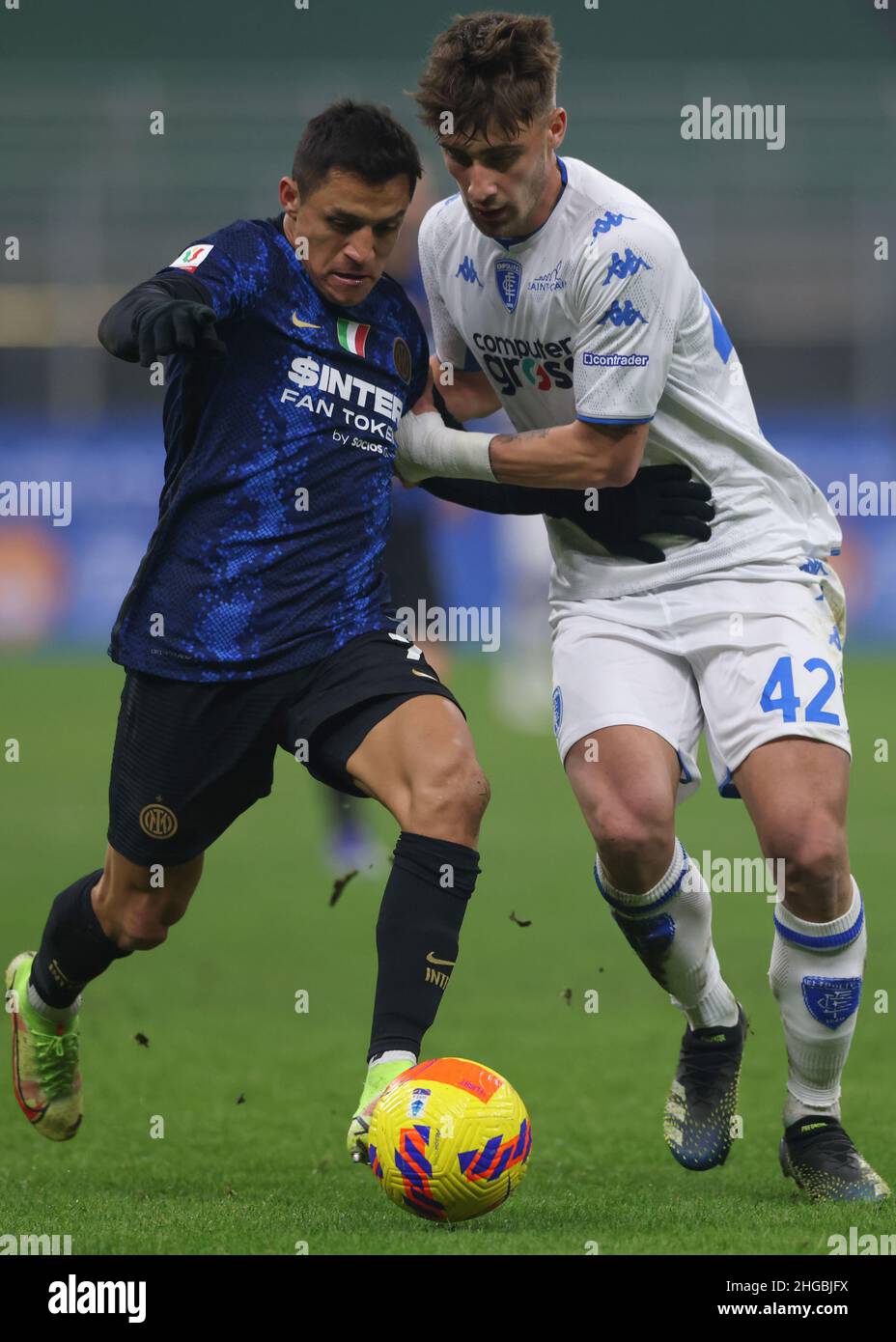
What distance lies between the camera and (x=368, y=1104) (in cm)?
346

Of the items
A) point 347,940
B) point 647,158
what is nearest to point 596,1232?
point 347,940

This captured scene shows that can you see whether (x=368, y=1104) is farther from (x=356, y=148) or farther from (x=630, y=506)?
(x=356, y=148)

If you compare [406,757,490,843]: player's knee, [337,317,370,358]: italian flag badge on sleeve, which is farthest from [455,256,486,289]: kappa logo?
[406,757,490,843]: player's knee

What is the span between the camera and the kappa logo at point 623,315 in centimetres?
407

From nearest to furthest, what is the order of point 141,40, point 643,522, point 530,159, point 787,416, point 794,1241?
point 794,1241, point 530,159, point 643,522, point 787,416, point 141,40

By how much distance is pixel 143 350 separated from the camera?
11.7ft

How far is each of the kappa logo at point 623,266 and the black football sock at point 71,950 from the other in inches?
73.1

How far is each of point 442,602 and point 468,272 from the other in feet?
20.0

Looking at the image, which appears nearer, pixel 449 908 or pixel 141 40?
pixel 449 908

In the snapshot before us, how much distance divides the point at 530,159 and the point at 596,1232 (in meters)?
2.22

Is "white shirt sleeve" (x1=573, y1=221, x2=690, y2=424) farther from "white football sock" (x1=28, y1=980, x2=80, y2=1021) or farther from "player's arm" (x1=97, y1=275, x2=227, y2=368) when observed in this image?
"white football sock" (x1=28, y1=980, x2=80, y2=1021)

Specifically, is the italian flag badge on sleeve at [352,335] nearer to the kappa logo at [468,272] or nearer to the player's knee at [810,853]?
the kappa logo at [468,272]

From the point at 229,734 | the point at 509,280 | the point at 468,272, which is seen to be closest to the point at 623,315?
the point at 509,280

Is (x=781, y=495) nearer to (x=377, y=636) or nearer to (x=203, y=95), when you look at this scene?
(x=377, y=636)
